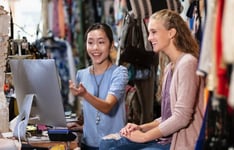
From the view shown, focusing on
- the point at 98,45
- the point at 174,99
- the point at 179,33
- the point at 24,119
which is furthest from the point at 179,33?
the point at 24,119

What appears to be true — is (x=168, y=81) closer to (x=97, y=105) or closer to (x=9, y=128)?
(x=97, y=105)

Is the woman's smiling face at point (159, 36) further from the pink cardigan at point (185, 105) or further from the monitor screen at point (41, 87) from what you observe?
the monitor screen at point (41, 87)

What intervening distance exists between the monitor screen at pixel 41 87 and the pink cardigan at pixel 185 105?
52 cm

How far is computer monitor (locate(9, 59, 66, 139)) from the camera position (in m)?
2.19

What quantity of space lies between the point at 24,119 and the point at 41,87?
20 centimetres

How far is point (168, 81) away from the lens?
221 cm

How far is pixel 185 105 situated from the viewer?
79.0 inches

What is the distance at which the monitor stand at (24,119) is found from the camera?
224 centimetres

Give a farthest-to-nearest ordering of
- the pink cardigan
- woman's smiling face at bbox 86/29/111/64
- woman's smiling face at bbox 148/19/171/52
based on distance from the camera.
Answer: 1. woman's smiling face at bbox 86/29/111/64
2. woman's smiling face at bbox 148/19/171/52
3. the pink cardigan

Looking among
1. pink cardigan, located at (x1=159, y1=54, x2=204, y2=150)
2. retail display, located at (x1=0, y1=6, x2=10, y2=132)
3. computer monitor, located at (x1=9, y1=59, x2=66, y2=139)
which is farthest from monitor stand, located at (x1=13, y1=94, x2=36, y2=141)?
pink cardigan, located at (x1=159, y1=54, x2=204, y2=150)

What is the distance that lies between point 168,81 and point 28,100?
691 millimetres

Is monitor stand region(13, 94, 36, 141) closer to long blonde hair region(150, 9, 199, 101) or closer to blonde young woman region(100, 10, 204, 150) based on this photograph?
blonde young woman region(100, 10, 204, 150)

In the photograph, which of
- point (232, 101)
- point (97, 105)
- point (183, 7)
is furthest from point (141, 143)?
point (183, 7)

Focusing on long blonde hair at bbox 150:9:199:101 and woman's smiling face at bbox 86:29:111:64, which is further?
woman's smiling face at bbox 86:29:111:64
